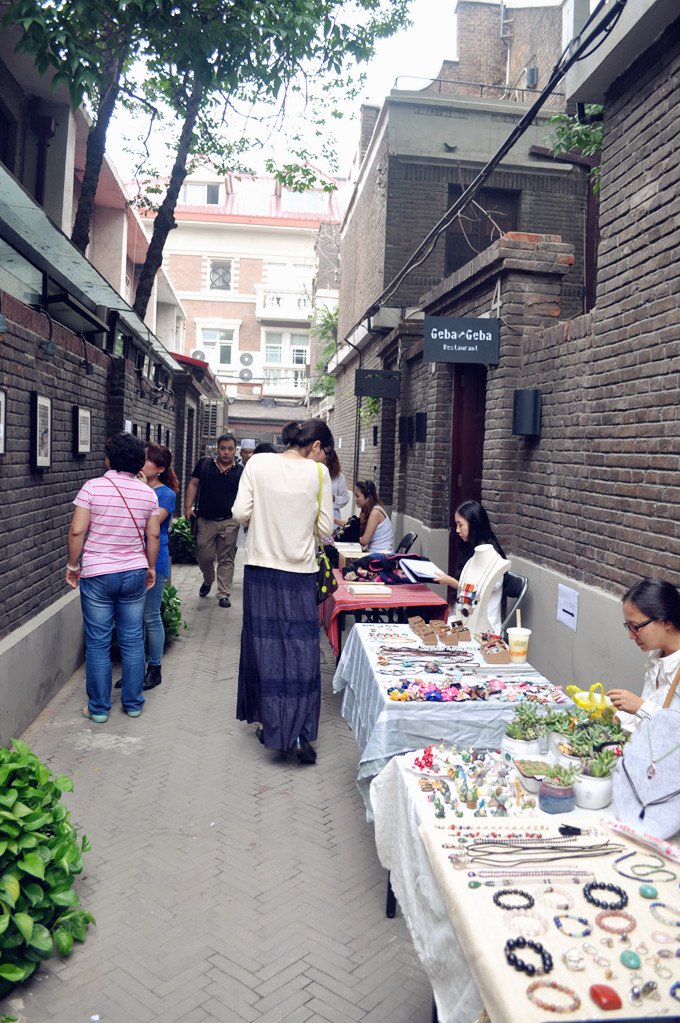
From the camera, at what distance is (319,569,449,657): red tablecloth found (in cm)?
574

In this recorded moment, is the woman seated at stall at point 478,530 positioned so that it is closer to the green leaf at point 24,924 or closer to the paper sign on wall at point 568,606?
the paper sign on wall at point 568,606

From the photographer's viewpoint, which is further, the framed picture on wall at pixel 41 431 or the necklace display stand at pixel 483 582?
the framed picture on wall at pixel 41 431

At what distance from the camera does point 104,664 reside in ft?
18.5

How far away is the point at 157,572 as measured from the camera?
21.3ft

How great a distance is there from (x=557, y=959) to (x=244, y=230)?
1686 inches

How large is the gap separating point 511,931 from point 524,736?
1171 mm

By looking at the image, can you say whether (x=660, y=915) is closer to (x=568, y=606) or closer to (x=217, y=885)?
(x=217, y=885)

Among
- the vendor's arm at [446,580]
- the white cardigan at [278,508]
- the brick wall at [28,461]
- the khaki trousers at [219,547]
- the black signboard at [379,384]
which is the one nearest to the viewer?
the white cardigan at [278,508]

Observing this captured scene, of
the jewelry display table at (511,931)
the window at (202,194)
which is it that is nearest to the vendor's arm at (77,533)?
the jewelry display table at (511,931)

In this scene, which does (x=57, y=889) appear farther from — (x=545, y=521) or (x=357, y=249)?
(x=357, y=249)

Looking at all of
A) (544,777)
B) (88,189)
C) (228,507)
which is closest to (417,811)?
(544,777)

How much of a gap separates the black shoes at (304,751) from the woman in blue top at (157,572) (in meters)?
1.96

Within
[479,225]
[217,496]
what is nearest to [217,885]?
[217,496]

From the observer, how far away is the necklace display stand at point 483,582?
5.33 meters
